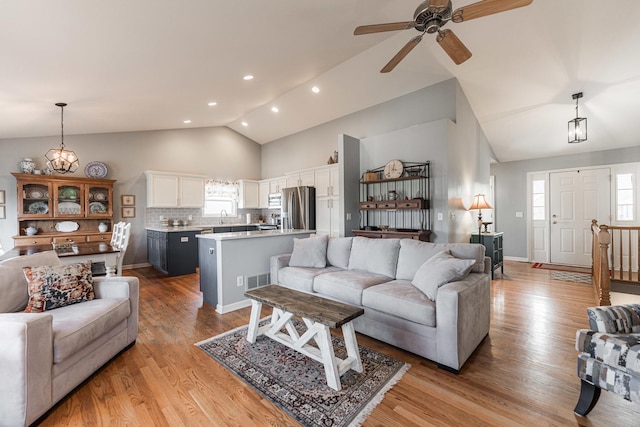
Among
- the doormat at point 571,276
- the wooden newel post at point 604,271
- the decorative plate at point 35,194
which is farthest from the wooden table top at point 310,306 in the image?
the decorative plate at point 35,194

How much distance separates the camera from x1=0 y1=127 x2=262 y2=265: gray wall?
5203mm

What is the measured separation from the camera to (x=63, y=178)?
5.36m

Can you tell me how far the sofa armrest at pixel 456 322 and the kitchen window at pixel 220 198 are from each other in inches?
252

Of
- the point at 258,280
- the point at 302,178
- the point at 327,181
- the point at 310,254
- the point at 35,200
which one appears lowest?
the point at 258,280

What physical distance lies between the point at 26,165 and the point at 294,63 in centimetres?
530

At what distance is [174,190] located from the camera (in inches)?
255

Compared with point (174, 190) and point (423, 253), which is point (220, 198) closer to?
point (174, 190)

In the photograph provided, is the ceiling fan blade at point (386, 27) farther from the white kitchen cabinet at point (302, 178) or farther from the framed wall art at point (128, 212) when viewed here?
the framed wall art at point (128, 212)

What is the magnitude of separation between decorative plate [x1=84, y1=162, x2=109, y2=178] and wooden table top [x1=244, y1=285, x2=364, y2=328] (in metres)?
5.37

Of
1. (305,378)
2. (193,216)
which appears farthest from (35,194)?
(305,378)

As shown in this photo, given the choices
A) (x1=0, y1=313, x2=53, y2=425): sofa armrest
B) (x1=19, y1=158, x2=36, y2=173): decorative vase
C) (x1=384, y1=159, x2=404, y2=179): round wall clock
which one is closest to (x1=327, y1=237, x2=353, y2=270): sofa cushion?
(x1=384, y1=159, x2=404, y2=179): round wall clock

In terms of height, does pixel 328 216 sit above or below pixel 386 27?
below

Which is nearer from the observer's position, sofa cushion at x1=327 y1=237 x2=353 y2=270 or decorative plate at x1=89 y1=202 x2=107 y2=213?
sofa cushion at x1=327 y1=237 x2=353 y2=270

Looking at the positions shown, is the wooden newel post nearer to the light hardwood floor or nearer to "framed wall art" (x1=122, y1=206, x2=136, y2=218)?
the light hardwood floor
